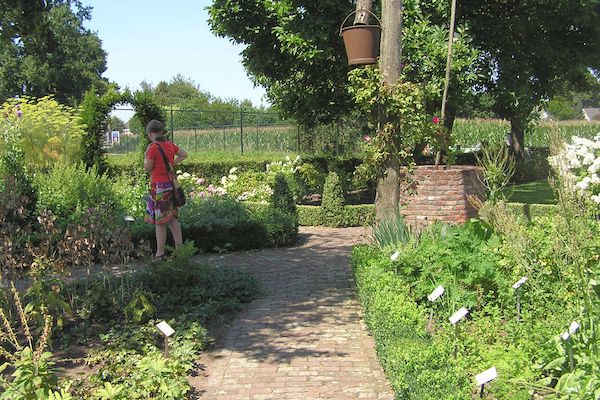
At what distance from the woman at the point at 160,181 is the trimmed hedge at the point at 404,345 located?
2927mm

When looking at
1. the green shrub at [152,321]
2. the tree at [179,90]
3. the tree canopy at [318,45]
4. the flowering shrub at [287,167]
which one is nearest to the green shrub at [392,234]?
the green shrub at [152,321]

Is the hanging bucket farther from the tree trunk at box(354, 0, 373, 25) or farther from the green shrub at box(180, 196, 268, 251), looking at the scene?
the green shrub at box(180, 196, 268, 251)

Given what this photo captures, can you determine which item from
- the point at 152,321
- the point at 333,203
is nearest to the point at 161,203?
the point at 152,321

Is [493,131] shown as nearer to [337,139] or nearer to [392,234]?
[337,139]

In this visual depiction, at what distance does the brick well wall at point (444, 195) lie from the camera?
764 centimetres

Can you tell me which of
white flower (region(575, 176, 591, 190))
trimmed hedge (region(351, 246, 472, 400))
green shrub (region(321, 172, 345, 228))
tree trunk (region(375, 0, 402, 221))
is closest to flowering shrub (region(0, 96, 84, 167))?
green shrub (region(321, 172, 345, 228))

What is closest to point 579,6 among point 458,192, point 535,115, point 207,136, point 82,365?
point 535,115

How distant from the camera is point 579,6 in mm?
10664

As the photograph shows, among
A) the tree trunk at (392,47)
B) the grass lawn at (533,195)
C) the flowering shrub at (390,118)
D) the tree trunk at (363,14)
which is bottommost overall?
the grass lawn at (533,195)

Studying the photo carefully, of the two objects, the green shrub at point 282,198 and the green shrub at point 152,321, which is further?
the green shrub at point 282,198

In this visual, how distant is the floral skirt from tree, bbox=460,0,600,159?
6.82 meters

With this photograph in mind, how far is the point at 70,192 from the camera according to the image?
30.2ft

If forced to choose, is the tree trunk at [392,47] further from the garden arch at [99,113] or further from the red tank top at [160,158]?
the garden arch at [99,113]

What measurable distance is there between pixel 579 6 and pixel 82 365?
10.4 metres
